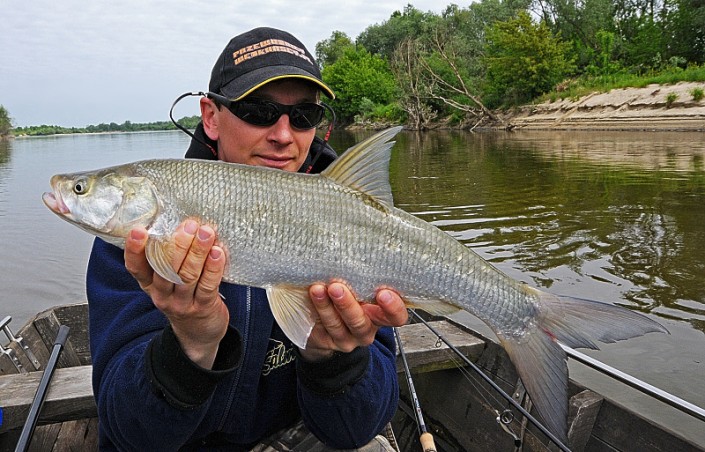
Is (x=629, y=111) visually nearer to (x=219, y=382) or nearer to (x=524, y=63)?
(x=524, y=63)

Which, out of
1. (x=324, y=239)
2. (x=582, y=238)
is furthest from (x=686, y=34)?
(x=324, y=239)

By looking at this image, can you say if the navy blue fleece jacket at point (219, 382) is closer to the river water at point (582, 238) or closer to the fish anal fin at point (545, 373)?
the fish anal fin at point (545, 373)

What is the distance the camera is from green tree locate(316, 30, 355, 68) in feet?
327

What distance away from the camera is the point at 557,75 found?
1718 inches

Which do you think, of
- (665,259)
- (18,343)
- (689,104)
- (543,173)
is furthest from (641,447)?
(689,104)

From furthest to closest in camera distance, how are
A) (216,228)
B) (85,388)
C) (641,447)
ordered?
(85,388)
(641,447)
(216,228)

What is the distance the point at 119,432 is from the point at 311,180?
4.04 ft

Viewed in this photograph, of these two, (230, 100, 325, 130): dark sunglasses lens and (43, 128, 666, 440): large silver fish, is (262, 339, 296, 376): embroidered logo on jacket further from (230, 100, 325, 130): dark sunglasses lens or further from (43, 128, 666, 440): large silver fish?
(230, 100, 325, 130): dark sunglasses lens

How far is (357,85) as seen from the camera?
7450 centimetres

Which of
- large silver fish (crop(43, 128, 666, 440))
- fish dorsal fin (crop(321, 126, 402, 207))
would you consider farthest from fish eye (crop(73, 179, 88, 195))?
fish dorsal fin (crop(321, 126, 402, 207))

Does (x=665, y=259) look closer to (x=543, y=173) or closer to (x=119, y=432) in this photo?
(x=119, y=432)

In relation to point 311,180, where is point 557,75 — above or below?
above

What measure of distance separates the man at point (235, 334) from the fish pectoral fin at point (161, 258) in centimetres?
2

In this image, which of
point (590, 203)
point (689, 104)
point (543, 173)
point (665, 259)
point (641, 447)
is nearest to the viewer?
point (641, 447)
